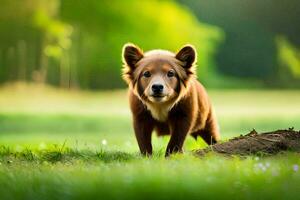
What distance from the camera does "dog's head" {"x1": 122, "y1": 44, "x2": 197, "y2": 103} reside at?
4379mm

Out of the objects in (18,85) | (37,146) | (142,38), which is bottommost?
(37,146)

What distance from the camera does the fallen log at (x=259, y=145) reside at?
4.29 m

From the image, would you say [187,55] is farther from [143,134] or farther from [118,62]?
[118,62]

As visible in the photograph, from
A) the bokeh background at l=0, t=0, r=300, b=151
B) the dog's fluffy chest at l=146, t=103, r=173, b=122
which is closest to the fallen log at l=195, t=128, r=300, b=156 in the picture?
the dog's fluffy chest at l=146, t=103, r=173, b=122

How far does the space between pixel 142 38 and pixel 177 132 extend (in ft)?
3.34

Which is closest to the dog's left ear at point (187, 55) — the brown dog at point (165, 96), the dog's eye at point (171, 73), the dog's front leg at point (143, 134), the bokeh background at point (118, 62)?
the brown dog at point (165, 96)

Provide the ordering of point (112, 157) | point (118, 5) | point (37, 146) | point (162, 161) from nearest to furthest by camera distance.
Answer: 1. point (162, 161)
2. point (112, 157)
3. point (37, 146)
4. point (118, 5)

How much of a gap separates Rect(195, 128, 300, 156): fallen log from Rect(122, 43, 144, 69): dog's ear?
646 mm

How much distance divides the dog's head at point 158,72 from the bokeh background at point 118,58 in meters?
0.66

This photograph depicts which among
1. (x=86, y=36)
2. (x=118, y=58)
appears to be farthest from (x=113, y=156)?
(x=86, y=36)

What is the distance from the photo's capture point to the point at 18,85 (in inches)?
210

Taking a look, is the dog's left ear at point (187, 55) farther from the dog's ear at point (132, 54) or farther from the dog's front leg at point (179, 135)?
the dog's front leg at point (179, 135)

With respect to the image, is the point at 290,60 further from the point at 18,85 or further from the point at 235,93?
the point at 18,85

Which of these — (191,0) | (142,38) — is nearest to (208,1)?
(191,0)
